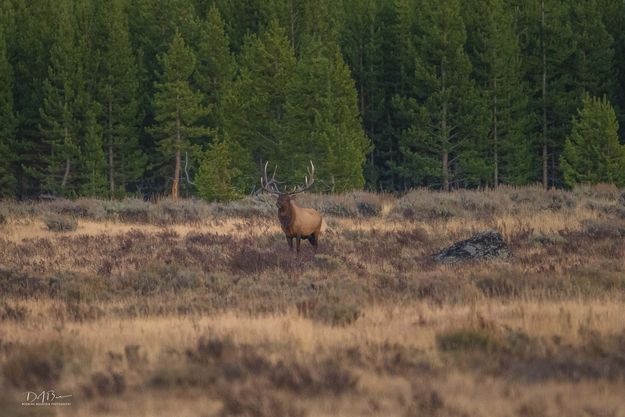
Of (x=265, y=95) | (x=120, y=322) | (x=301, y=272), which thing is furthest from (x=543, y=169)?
(x=120, y=322)

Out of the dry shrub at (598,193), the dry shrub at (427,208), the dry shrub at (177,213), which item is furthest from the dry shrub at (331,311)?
the dry shrub at (598,193)

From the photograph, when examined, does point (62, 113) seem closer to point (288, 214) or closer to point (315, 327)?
point (288, 214)

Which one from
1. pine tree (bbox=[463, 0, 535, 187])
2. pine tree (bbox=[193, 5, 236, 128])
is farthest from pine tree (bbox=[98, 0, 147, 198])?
pine tree (bbox=[463, 0, 535, 187])

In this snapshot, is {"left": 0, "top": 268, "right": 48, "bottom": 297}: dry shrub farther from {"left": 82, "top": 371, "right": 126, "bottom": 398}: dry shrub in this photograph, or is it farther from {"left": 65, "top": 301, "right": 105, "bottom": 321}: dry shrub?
{"left": 82, "top": 371, "right": 126, "bottom": 398}: dry shrub

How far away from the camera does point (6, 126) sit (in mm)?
37000

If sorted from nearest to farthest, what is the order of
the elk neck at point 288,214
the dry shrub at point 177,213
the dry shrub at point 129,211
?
the elk neck at point 288,214, the dry shrub at point 177,213, the dry shrub at point 129,211

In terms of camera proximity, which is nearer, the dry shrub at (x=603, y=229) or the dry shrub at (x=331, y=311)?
the dry shrub at (x=331, y=311)

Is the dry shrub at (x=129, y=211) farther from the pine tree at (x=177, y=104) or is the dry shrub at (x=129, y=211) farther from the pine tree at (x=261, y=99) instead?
the pine tree at (x=261, y=99)

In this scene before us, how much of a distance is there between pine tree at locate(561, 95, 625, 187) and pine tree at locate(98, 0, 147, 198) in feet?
63.8

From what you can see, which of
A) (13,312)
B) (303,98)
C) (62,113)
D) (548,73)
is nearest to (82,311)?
(13,312)

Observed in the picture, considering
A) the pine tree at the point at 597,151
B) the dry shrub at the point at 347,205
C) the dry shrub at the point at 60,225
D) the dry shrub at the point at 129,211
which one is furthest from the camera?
the pine tree at the point at 597,151

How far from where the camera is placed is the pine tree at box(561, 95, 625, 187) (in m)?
33.4

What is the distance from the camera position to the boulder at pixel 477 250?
45.3 feet

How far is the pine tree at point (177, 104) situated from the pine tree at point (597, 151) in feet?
52.3
